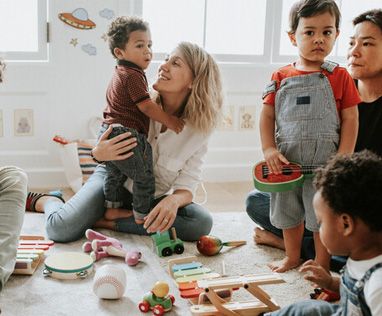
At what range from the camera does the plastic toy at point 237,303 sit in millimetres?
1588

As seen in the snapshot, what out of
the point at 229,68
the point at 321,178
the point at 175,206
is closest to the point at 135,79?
the point at 175,206

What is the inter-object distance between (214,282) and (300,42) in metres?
0.83

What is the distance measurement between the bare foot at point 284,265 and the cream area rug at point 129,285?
2cm

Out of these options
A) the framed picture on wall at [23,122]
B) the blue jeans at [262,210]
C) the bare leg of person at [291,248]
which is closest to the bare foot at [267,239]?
the blue jeans at [262,210]

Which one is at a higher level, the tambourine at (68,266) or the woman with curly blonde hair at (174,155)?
the woman with curly blonde hair at (174,155)

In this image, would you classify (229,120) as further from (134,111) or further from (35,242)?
(35,242)

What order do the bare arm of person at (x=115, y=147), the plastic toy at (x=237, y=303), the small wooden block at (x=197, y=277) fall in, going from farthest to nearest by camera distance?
the bare arm of person at (x=115, y=147) → the small wooden block at (x=197, y=277) → the plastic toy at (x=237, y=303)

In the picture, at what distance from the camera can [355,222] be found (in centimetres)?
120

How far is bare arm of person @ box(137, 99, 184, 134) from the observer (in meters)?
2.13

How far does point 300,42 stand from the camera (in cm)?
192

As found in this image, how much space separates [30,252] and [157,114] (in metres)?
0.65

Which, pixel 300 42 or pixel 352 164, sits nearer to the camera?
pixel 352 164

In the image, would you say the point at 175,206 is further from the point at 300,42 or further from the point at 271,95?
the point at 300,42

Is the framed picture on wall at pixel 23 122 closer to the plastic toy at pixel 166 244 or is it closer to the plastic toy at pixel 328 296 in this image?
the plastic toy at pixel 166 244
